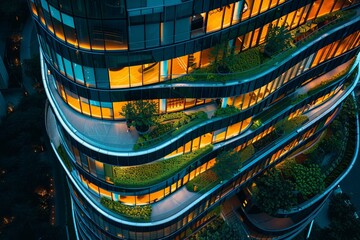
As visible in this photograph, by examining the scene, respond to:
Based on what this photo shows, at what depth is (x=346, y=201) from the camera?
6469 centimetres

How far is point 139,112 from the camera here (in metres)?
33.9

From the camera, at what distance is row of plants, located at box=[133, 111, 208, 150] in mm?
34344

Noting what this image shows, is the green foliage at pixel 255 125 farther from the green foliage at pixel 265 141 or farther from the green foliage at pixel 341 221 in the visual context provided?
the green foliage at pixel 341 221

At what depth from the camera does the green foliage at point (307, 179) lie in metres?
49.1

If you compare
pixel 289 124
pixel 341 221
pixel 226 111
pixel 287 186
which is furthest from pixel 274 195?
pixel 341 221

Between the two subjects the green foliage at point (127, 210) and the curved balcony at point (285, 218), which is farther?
the curved balcony at point (285, 218)

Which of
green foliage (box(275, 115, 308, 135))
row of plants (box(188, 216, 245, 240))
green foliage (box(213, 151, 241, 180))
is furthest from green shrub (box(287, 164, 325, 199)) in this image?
green foliage (box(213, 151, 241, 180))

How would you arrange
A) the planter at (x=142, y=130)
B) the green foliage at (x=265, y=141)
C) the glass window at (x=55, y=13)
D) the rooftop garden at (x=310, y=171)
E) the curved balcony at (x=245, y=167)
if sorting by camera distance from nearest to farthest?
1. the glass window at (x=55, y=13)
2. the planter at (x=142, y=130)
3. the curved balcony at (x=245, y=167)
4. the green foliage at (x=265, y=141)
5. the rooftop garden at (x=310, y=171)

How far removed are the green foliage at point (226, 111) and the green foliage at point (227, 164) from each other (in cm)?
506

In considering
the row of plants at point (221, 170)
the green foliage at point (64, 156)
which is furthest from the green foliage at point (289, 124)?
the green foliage at point (64, 156)

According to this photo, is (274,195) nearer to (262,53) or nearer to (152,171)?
(152,171)

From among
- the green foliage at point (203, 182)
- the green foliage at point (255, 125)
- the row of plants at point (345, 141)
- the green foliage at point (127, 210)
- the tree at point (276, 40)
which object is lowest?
the row of plants at point (345, 141)

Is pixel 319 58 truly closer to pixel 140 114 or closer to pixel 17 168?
pixel 140 114

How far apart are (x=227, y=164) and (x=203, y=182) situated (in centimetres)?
389
